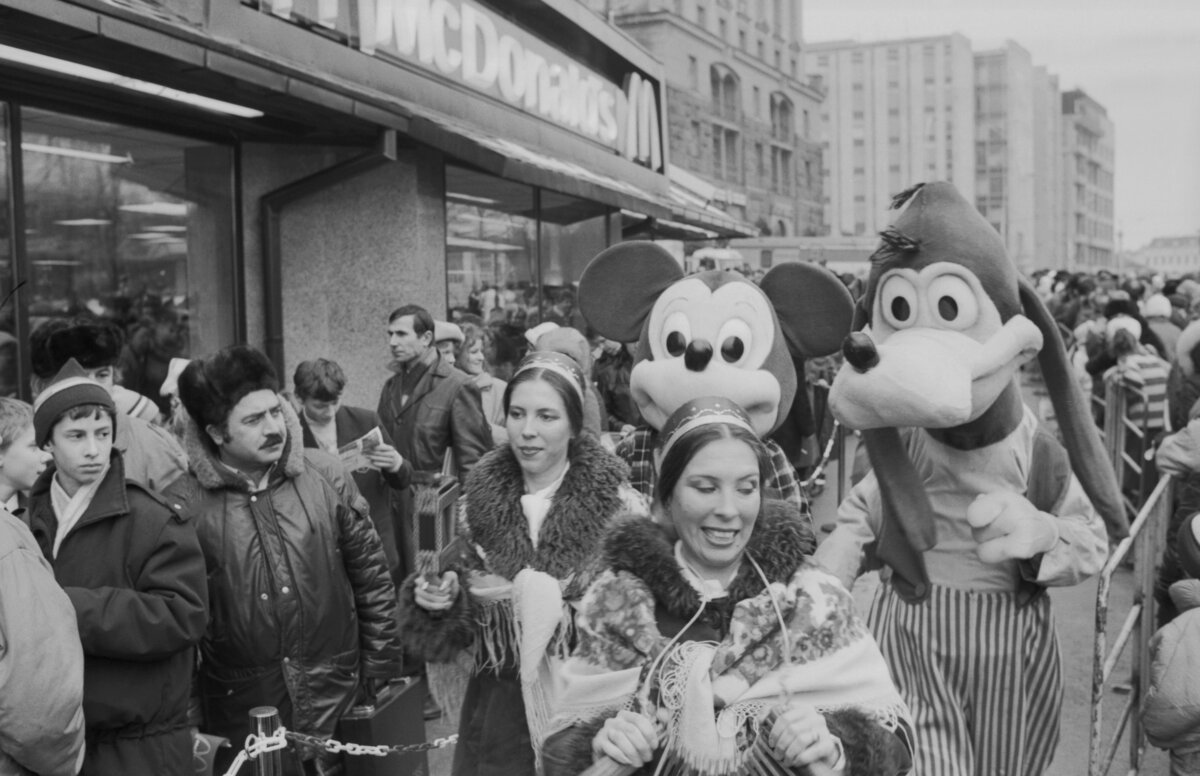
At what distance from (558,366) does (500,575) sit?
69 centimetres

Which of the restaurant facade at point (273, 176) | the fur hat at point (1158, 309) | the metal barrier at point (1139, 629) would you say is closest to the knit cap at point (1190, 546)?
the metal barrier at point (1139, 629)

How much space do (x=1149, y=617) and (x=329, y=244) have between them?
6399 millimetres

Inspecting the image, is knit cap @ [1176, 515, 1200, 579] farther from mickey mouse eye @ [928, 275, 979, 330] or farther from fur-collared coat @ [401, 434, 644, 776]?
fur-collared coat @ [401, 434, 644, 776]

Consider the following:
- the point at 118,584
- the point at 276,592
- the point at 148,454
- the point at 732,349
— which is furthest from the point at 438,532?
the point at 148,454

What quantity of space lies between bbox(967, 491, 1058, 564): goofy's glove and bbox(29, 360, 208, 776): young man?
2.30 m

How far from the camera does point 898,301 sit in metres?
4.12

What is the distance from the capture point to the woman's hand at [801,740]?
2.44 metres

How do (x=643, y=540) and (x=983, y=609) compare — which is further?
(x=983, y=609)

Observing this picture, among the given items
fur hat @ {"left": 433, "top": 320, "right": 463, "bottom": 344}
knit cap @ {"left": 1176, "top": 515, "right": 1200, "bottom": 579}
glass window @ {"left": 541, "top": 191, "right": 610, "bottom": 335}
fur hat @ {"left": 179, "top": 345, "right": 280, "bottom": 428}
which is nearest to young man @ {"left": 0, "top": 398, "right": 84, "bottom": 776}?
fur hat @ {"left": 179, "top": 345, "right": 280, "bottom": 428}

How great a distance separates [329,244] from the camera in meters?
9.65

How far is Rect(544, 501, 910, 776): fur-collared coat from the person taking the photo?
8.64 feet

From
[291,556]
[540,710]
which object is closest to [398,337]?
[291,556]

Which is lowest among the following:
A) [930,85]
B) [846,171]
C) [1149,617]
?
[1149,617]

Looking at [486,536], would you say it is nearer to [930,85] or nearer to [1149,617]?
[1149,617]
